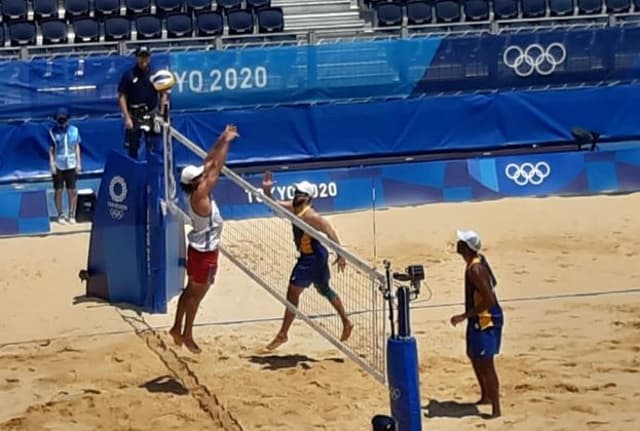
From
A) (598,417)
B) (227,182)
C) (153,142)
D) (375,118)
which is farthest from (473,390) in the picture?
(375,118)

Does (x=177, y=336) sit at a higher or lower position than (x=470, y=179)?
lower

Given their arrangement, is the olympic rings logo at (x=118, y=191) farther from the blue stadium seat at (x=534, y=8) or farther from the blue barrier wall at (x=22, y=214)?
the blue stadium seat at (x=534, y=8)

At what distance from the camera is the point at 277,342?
1187 cm

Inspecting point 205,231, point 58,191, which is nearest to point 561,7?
point 58,191

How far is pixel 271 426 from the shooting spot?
9.85 meters

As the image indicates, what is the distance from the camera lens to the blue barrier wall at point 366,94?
2005cm

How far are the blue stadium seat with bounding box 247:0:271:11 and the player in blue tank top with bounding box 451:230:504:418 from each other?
15188 mm

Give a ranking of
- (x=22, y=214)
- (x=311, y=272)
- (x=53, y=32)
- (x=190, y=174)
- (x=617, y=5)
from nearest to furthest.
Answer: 1. (x=190, y=174)
2. (x=311, y=272)
3. (x=22, y=214)
4. (x=53, y=32)
5. (x=617, y=5)

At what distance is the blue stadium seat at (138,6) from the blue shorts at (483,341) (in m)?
15.5

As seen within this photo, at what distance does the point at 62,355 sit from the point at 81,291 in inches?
90.0

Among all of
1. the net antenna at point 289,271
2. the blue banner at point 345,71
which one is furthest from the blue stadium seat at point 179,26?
the net antenna at point 289,271

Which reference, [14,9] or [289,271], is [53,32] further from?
[289,271]

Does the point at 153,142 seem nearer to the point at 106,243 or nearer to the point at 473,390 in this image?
the point at 106,243

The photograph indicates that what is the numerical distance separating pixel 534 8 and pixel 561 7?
1.63ft
